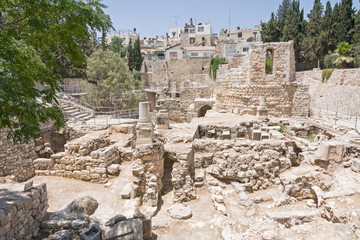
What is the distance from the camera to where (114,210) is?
22.3ft

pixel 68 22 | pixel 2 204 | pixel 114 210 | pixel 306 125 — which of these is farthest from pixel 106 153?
pixel 306 125

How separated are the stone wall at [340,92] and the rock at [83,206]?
685 inches

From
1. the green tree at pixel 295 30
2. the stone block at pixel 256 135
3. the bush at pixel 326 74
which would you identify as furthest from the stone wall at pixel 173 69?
the stone block at pixel 256 135

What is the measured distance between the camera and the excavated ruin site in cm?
531

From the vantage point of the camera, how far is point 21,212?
4840 millimetres

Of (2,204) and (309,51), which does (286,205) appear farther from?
(309,51)

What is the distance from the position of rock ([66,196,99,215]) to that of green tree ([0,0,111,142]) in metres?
3.07

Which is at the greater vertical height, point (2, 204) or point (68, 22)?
point (68, 22)

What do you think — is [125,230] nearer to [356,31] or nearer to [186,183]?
[186,183]

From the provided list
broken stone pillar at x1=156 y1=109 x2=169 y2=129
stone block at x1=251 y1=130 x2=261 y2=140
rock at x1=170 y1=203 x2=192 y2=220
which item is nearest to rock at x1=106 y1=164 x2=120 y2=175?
rock at x1=170 y1=203 x2=192 y2=220

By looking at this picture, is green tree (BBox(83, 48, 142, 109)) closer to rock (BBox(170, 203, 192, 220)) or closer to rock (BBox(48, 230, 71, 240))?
rock (BBox(170, 203, 192, 220))

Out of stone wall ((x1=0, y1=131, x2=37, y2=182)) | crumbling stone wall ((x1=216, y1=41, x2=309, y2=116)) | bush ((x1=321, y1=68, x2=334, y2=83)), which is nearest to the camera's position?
stone wall ((x1=0, y1=131, x2=37, y2=182))

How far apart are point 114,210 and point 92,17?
17.3ft

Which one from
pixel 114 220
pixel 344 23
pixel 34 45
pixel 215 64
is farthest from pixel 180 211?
pixel 344 23
